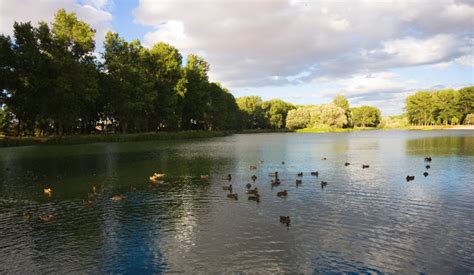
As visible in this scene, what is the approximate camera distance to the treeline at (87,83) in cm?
7025

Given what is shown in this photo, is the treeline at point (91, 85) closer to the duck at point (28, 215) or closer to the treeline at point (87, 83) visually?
the treeline at point (87, 83)

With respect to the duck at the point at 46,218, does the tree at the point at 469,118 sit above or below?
above

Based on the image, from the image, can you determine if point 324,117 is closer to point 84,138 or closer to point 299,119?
point 299,119

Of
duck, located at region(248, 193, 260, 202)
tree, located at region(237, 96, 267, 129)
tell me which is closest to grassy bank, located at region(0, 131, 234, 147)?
duck, located at region(248, 193, 260, 202)

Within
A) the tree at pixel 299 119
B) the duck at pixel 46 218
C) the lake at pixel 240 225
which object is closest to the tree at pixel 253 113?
the tree at pixel 299 119

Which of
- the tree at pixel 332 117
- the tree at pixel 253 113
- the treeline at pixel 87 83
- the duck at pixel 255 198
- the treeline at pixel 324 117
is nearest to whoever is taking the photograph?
the duck at pixel 255 198

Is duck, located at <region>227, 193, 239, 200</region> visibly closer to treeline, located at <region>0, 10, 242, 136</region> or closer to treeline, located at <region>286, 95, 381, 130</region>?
treeline, located at <region>0, 10, 242, 136</region>

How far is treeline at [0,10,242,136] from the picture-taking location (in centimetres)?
7025

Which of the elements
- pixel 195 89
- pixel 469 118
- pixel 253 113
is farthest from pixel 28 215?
pixel 469 118

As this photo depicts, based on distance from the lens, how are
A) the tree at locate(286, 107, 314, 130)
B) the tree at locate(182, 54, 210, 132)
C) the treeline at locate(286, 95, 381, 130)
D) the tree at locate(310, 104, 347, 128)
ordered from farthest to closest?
the tree at locate(286, 107, 314, 130)
the treeline at locate(286, 95, 381, 130)
the tree at locate(310, 104, 347, 128)
the tree at locate(182, 54, 210, 132)

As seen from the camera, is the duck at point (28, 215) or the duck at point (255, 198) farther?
the duck at point (255, 198)

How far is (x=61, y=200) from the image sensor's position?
2427 centimetres

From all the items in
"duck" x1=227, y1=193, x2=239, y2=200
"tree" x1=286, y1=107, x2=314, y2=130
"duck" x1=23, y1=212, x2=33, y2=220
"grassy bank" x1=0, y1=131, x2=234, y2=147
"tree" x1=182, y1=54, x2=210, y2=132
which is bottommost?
"duck" x1=23, y1=212, x2=33, y2=220

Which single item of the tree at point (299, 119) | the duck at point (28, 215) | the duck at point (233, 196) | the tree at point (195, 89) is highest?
the tree at point (195, 89)
